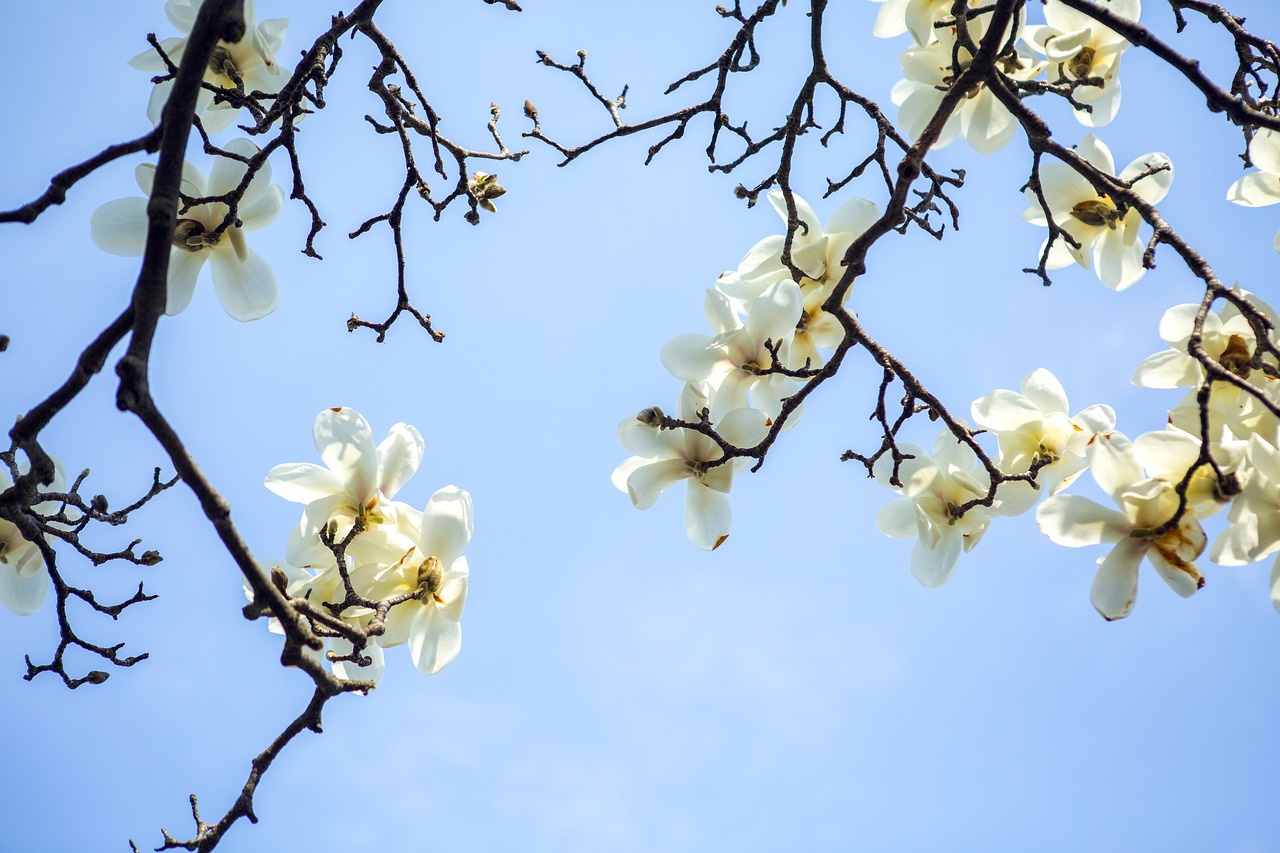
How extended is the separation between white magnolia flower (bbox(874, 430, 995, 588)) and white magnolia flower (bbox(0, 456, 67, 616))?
1.65 m

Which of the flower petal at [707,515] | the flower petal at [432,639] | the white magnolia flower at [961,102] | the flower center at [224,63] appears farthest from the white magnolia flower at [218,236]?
the white magnolia flower at [961,102]

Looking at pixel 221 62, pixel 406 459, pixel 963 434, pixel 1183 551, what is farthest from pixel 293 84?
pixel 1183 551

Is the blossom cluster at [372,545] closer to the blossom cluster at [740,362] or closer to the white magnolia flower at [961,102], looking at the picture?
the blossom cluster at [740,362]

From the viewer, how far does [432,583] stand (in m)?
1.66

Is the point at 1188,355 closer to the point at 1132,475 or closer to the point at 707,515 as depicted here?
the point at 1132,475

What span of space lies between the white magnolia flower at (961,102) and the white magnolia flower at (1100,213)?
0.53 feet

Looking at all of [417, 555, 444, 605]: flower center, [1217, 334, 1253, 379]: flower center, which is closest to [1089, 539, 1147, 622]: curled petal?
[1217, 334, 1253, 379]: flower center

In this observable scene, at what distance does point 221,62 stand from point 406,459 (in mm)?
947

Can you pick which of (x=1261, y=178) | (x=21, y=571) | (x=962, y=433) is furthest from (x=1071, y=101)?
(x=21, y=571)

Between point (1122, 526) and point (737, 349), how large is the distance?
744 millimetres

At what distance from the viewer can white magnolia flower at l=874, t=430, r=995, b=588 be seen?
183 centimetres

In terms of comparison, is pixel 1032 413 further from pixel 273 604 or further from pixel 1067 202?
pixel 273 604

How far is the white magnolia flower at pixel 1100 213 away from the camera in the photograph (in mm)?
1938

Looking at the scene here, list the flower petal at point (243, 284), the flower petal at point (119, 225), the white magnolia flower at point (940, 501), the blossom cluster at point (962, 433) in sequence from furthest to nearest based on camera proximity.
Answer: the white magnolia flower at point (940, 501), the flower petal at point (243, 284), the flower petal at point (119, 225), the blossom cluster at point (962, 433)
